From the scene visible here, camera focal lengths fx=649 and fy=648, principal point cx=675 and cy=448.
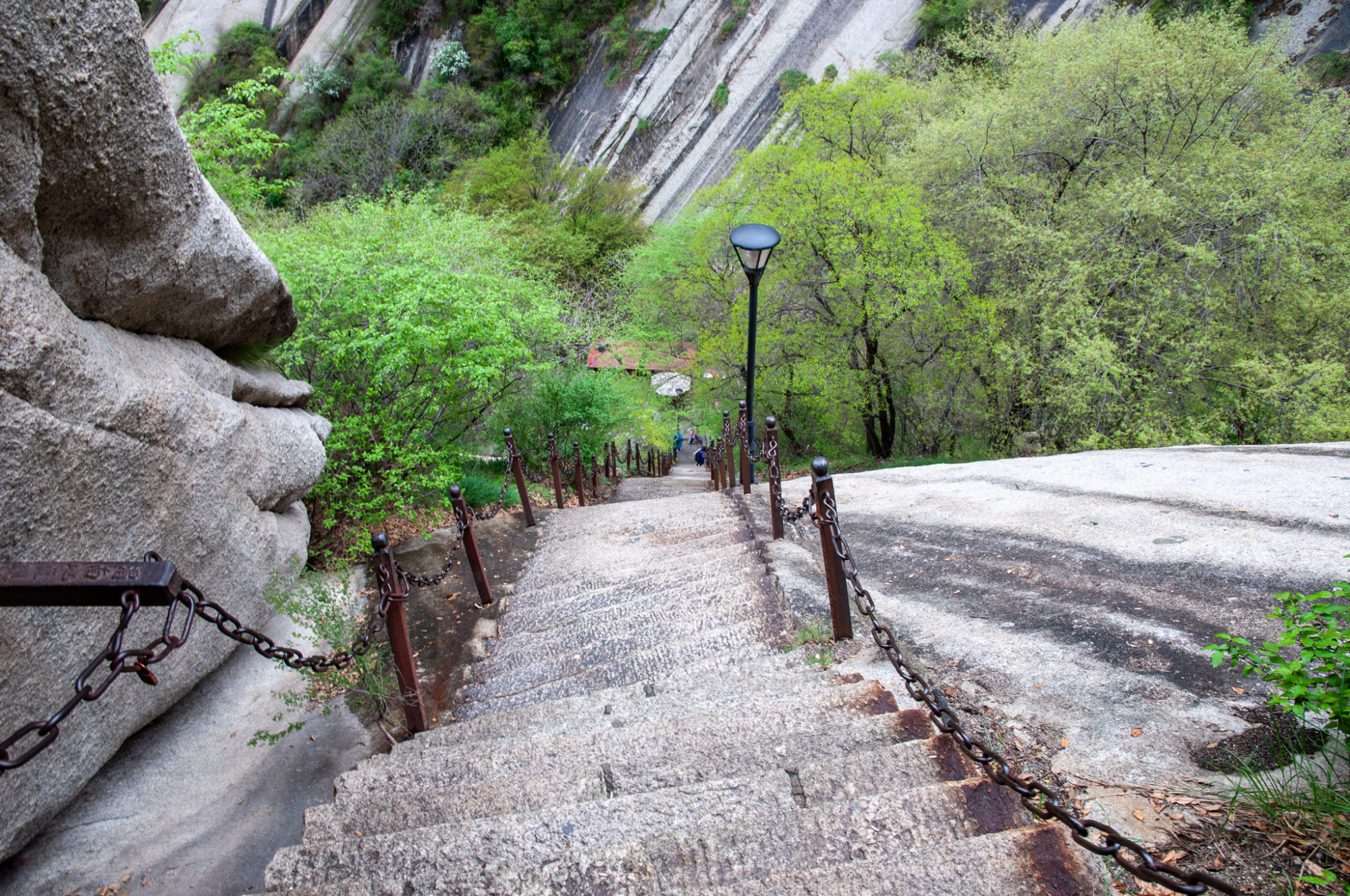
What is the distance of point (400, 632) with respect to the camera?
3377mm

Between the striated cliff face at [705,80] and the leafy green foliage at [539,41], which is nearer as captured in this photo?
the striated cliff face at [705,80]

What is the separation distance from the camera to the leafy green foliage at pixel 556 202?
79.1 ft

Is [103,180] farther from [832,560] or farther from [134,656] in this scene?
[832,560]

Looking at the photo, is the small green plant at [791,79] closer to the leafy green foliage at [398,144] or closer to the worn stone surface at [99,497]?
the leafy green foliage at [398,144]

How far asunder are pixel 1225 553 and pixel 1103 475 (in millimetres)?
2290

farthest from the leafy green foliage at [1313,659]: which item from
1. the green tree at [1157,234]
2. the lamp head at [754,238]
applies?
the green tree at [1157,234]

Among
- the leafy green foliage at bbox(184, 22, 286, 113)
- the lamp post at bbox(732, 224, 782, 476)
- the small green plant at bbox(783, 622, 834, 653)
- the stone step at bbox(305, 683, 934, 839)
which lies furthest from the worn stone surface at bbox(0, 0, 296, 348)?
the leafy green foliage at bbox(184, 22, 286, 113)

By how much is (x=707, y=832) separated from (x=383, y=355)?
587 centimetres

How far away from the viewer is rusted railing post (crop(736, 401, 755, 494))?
711cm

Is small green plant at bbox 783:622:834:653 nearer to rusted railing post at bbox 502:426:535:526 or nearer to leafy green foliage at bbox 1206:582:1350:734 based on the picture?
leafy green foliage at bbox 1206:582:1350:734

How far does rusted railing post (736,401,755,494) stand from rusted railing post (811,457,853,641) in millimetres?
3486

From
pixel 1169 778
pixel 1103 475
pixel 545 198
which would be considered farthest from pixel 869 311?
pixel 545 198

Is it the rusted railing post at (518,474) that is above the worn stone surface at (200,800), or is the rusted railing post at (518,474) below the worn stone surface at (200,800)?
above

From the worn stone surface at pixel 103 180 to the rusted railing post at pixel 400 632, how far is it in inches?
79.3
